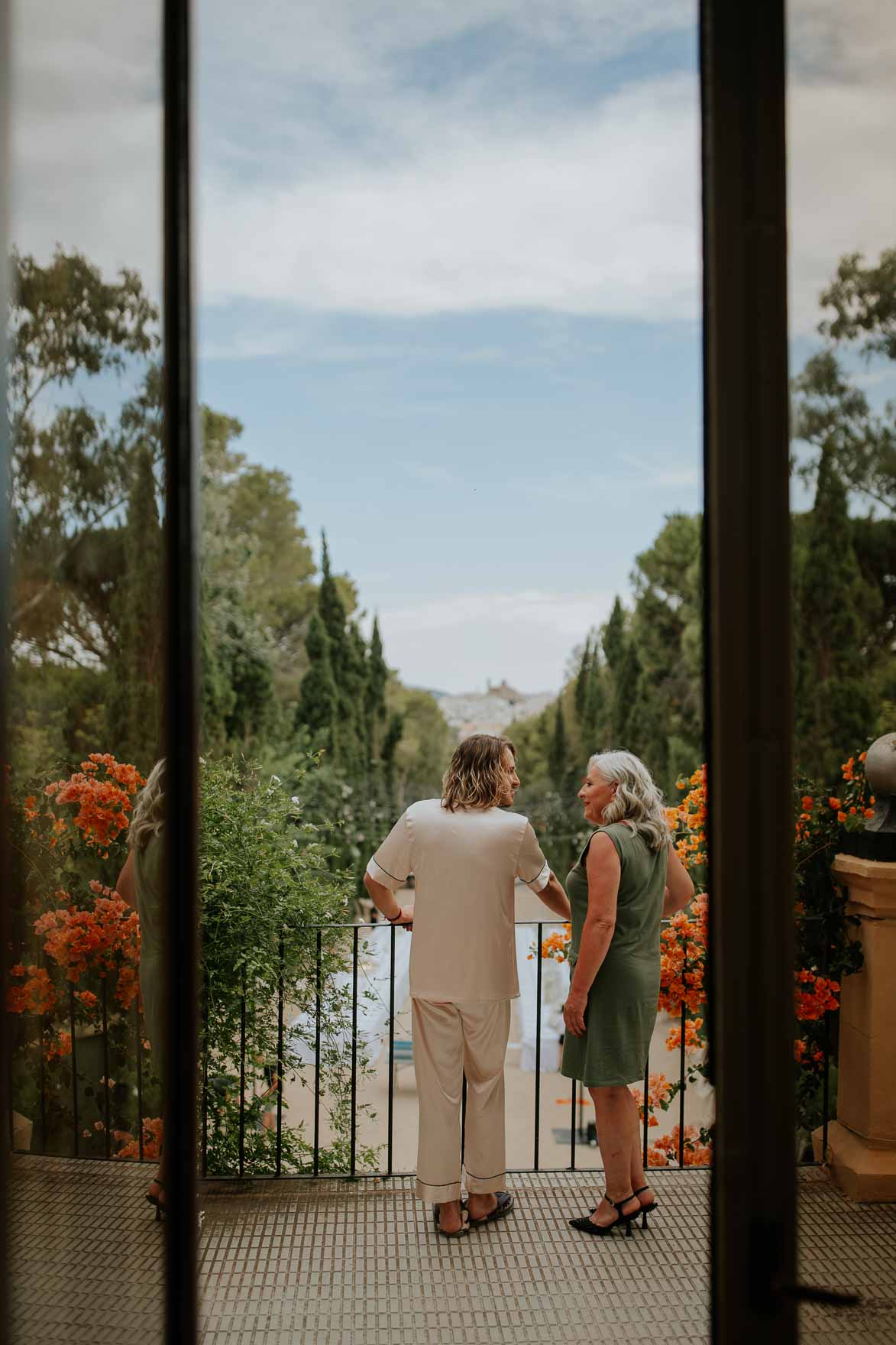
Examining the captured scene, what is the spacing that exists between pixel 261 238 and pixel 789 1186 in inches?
712

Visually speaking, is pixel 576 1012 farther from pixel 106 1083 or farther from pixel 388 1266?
pixel 106 1083

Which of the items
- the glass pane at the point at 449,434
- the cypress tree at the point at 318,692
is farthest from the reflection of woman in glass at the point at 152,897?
the cypress tree at the point at 318,692

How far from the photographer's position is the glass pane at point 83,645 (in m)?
1.34

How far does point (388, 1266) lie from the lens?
2.45 metres

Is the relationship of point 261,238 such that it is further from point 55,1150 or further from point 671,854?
point 55,1150

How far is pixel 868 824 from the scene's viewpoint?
196 cm

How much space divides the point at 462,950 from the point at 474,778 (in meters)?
0.41

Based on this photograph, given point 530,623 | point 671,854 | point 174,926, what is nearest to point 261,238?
point 530,623

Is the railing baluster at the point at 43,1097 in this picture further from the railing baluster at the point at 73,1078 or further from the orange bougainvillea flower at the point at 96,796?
the orange bougainvillea flower at the point at 96,796

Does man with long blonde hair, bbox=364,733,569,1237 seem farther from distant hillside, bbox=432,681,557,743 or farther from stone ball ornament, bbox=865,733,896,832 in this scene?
distant hillside, bbox=432,681,557,743

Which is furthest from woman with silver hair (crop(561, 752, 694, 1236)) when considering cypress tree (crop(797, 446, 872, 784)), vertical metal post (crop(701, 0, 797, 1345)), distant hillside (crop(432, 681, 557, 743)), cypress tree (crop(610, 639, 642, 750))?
Result: distant hillside (crop(432, 681, 557, 743))

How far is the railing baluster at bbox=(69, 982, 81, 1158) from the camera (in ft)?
4.52

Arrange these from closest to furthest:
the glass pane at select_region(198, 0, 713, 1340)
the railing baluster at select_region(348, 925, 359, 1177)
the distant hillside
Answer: the railing baluster at select_region(348, 925, 359, 1177) < the glass pane at select_region(198, 0, 713, 1340) < the distant hillside

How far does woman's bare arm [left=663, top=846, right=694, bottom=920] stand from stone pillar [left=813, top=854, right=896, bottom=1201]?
2.12ft
